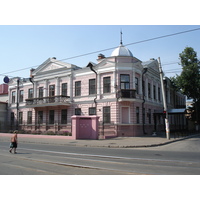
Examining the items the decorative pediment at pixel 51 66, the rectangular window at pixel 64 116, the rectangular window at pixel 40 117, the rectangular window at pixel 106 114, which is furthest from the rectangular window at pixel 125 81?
the rectangular window at pixel 40 117

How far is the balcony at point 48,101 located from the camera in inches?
1161

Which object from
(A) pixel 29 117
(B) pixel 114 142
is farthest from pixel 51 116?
(B) pixel 114 142

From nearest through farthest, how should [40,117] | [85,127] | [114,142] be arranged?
[114,142], [85,127], [40,117]

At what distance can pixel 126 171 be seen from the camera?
789 centimetres

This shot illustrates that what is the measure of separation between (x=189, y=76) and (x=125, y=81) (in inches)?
677

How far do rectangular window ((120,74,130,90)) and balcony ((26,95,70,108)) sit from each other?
8.18 metres

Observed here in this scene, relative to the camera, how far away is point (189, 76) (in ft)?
124

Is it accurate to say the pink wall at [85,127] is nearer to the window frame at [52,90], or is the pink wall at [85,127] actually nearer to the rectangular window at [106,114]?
the rectangular window at [106,114]

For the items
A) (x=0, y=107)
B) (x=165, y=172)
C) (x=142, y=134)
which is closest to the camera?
(x=165, y=172)

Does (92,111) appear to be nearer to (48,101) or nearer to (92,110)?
(92,110)

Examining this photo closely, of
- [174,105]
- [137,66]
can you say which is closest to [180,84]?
[174,105]

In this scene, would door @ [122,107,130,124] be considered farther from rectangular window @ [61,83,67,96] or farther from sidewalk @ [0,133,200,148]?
rectangular window @ [61,83,67,96]
